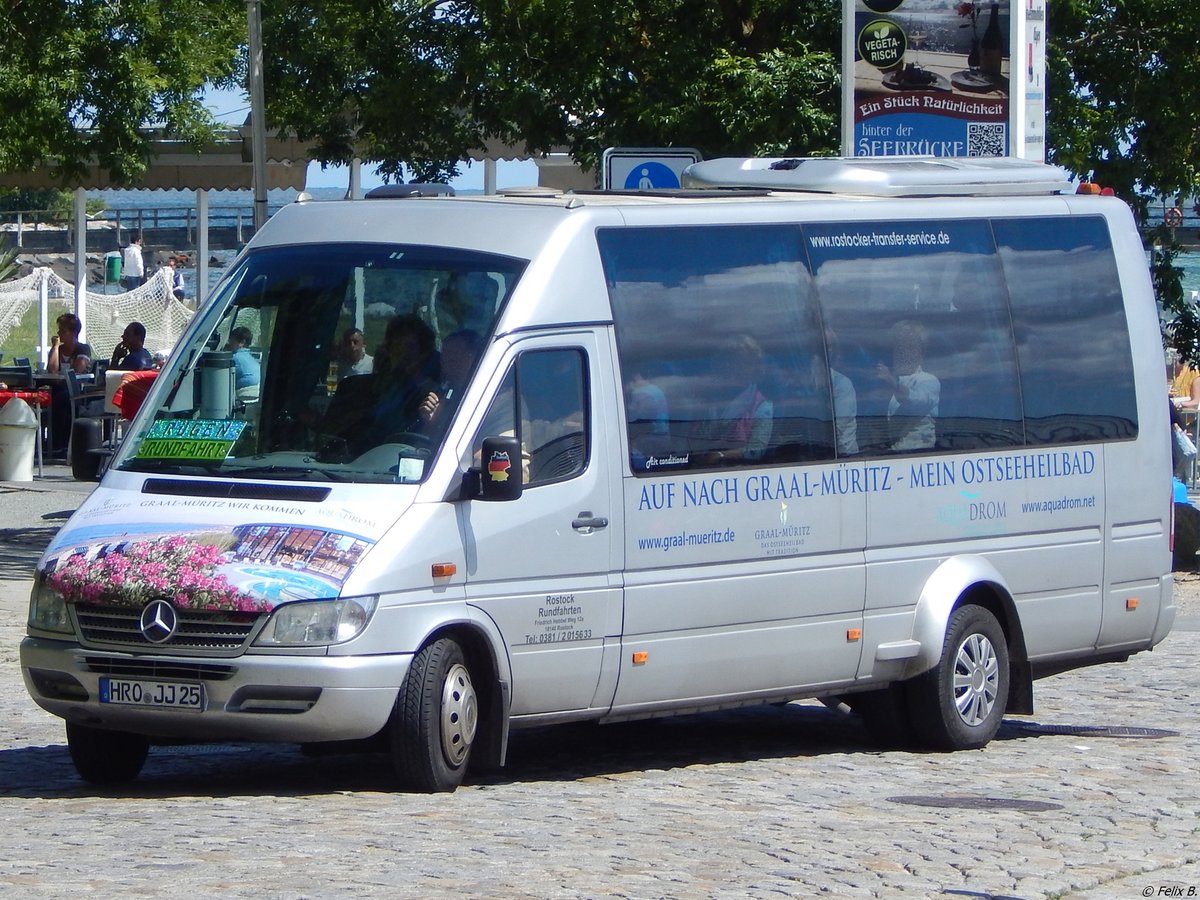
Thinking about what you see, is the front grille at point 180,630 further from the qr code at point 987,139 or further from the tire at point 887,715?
the qr code at point 987,139

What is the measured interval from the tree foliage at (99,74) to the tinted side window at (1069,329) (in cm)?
1192

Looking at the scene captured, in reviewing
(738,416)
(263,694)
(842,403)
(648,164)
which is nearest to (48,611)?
(263,694)

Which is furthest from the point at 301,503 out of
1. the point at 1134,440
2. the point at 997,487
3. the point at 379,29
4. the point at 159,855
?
the point at 379,29

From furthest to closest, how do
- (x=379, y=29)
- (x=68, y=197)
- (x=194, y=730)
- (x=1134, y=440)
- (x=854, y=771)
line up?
(x=68, y=197)
(x=379, y=29)
(x=1134, y=440)
(x=854, y=771)
(x=194, y=730)

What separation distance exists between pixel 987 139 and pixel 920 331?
214 inches

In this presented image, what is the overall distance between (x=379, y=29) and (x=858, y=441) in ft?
32.1

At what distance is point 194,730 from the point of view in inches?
339

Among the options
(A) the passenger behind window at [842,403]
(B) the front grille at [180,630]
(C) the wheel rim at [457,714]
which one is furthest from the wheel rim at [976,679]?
(B) the front grille at [180,630]

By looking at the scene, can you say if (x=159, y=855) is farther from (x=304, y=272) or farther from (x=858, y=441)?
(x=858, y=441)

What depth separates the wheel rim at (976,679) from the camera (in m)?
10.8

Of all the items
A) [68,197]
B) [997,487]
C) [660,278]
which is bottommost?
[997,487]

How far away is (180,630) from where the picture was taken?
336 inches

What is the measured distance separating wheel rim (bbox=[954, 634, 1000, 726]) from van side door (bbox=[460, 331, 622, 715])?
222 cm

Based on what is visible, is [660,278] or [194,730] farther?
[660,278]
